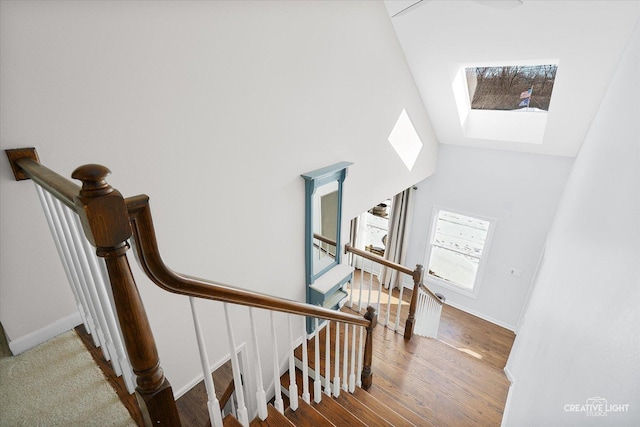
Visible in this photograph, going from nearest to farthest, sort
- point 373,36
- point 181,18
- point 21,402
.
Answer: point 21,402, point 181,18, point 373,36

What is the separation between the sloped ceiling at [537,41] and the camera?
2.63 meters

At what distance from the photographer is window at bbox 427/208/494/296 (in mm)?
5590

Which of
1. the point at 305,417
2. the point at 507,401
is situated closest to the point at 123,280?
the point at 305,417

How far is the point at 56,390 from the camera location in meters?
1.22

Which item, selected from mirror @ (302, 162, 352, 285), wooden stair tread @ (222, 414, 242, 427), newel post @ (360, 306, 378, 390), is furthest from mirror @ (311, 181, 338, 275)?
wooden stair tread @ (222, 414, 242, 427)

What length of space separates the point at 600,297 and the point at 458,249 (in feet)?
14.3

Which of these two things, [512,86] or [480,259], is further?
[480,259]

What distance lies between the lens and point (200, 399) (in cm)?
235

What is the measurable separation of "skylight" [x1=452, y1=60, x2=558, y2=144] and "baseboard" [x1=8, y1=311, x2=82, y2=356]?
4.52 meters

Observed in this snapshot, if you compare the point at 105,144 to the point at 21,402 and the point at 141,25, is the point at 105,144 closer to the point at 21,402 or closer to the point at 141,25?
the point at 141,25

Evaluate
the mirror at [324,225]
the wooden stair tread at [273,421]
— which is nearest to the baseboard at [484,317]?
the mirror at [324,225]

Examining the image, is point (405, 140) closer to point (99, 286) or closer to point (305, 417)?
point (305, 417)

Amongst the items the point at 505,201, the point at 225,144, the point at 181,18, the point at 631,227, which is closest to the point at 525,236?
the point at 505,201

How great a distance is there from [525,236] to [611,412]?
176 inches
